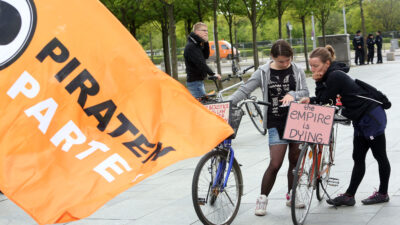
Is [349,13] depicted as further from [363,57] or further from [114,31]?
[114,31]

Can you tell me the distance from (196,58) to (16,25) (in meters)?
6.70

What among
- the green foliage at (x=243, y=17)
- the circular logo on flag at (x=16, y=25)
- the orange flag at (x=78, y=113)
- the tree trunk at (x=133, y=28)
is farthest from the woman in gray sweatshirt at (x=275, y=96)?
the tree trunk at (x=133, y=28)

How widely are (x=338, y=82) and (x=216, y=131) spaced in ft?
7.85

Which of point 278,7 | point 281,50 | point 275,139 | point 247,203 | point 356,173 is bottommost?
point 247,203

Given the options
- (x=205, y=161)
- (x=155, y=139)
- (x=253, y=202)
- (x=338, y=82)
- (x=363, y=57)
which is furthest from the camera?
(x=363, y=57)

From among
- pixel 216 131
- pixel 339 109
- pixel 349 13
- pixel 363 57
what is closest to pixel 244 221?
pixel 339 109

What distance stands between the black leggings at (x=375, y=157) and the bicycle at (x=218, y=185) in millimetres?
1199

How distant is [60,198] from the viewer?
352cm

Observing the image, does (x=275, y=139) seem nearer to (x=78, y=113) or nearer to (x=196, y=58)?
(x=78, y=113)

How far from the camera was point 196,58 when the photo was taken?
33.8 ft

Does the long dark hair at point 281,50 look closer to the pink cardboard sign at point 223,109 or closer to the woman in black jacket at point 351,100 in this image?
the woman in black jacket at point 351,100

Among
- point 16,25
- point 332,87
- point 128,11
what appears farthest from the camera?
point 128,11

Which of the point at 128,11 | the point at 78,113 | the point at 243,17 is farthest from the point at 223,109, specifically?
the point at 243,17

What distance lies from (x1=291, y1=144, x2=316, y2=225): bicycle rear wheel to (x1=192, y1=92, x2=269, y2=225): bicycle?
580 millimetres
